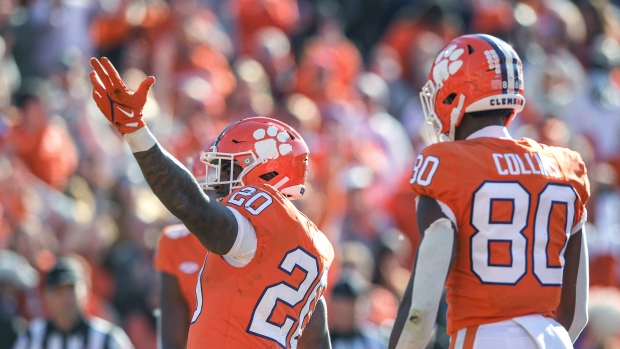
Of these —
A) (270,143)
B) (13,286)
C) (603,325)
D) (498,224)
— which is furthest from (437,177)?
(13,286)

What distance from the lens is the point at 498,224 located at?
13.0 feet

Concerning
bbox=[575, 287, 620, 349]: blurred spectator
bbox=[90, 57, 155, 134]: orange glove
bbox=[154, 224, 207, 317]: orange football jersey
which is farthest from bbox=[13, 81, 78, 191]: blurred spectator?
bbox=[90, 57, 155, 134]: orange glove

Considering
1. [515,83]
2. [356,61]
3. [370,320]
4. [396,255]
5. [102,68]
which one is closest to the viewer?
[102,68]

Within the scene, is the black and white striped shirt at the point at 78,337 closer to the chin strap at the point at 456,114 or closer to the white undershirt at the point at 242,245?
the white undershirt at the point at 242,245

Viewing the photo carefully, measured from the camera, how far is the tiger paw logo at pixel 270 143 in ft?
13.9

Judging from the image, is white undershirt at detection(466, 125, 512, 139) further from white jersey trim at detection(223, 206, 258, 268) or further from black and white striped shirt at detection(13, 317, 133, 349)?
black and white striped shirt at detection(13, 317, 133, 349)

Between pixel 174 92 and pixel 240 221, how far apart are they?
7762 millimetres

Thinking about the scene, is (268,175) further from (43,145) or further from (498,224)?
(43,145)

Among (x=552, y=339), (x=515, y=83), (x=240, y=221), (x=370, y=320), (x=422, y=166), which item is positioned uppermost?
(x=515, y=83)

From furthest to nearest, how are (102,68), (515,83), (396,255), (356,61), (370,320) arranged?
(356,61)
(396,255)
(370,320)
(515,83)
(102,68)

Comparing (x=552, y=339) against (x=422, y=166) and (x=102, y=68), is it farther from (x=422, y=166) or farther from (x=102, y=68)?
(x=102, y=68)

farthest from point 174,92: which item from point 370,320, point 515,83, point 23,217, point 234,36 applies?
point 515,83

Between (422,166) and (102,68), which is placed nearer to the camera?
(102,68)

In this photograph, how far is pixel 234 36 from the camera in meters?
12.9
